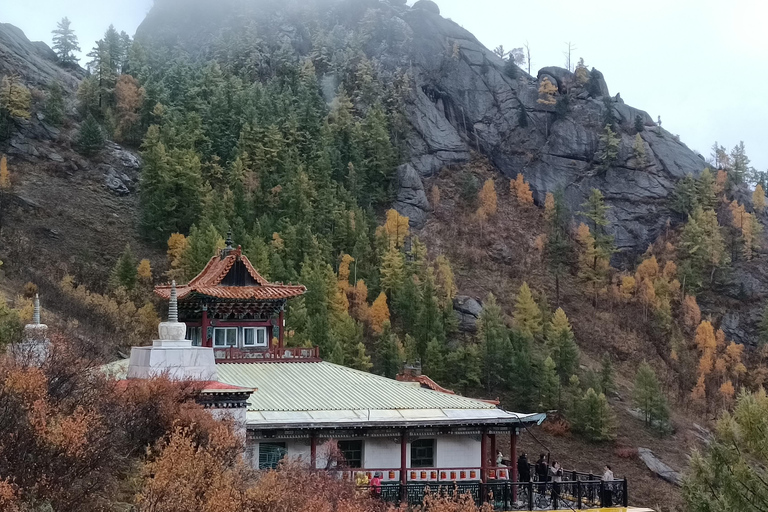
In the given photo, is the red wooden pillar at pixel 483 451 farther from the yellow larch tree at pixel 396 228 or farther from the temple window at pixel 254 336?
the yellow larch tree at pixel 396 228

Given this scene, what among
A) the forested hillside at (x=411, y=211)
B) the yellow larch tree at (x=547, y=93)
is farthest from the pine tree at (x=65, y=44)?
the yellow larch tree at (x=547, y=93)

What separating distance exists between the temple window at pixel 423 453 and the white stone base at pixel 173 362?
21.8 ft

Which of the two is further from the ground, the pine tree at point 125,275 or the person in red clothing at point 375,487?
the pine tree at point 125,275

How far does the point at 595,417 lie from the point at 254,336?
27537 mm

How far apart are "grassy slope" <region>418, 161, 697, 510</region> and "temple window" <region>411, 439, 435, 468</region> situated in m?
23.5

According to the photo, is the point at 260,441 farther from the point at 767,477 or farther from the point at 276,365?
the point at 767,477

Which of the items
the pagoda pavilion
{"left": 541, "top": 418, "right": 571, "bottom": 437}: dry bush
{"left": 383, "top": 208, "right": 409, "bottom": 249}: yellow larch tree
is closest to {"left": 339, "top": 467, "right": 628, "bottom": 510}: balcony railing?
the pagoda pavilion

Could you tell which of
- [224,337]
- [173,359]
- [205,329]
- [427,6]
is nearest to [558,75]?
[427,6]

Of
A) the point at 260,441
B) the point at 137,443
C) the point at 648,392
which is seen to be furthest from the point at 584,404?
the point at 137,443

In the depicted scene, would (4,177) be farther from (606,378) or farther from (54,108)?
(606,378)

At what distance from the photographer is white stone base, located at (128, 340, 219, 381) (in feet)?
70.4

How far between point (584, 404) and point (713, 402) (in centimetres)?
1645

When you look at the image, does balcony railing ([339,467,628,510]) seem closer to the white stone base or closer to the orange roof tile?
the white stone base

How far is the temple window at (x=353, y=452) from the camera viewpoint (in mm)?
24844
